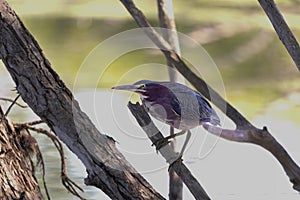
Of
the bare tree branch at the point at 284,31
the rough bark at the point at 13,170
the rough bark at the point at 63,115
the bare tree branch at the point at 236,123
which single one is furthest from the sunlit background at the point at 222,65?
the bare tree branch at the point at 284,31

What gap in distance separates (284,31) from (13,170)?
1.82 ft

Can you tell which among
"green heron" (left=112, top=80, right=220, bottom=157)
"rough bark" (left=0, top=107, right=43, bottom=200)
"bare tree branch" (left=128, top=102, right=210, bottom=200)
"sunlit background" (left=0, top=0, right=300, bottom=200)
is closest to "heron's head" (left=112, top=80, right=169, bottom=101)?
"green heron" (left=112, top=80, right=220, bottom=157)

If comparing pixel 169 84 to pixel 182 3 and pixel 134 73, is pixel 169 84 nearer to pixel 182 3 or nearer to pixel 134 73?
pixel 134 73

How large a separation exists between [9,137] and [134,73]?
0.89 ft

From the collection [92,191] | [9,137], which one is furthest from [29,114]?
[9,137]

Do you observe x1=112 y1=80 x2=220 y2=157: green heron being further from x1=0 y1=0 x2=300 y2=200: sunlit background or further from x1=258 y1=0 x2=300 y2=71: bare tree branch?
x1=0 y1=0 x2=300 y2=200: sunlit background

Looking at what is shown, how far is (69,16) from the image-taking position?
2.48 meters

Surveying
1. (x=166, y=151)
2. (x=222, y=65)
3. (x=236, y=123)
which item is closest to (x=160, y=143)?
(x=166, y=151)

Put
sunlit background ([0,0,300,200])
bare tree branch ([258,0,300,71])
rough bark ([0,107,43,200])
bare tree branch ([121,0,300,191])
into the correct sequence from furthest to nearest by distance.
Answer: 1. sunlit background ([0,0,300,200])
2. rough bark ([0,107,43,200])
3. bare tree branch ([258,0,300,71])
4. bare tree branch ([121,0,300,191])

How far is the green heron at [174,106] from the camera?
0.86 meters

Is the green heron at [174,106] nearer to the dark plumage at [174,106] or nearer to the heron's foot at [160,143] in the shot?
the dark plumage at [174,106]

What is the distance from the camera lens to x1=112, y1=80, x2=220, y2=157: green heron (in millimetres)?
856

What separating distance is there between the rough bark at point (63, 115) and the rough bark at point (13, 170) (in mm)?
198

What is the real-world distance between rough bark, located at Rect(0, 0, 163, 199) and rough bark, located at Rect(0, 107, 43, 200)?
0.20 m
